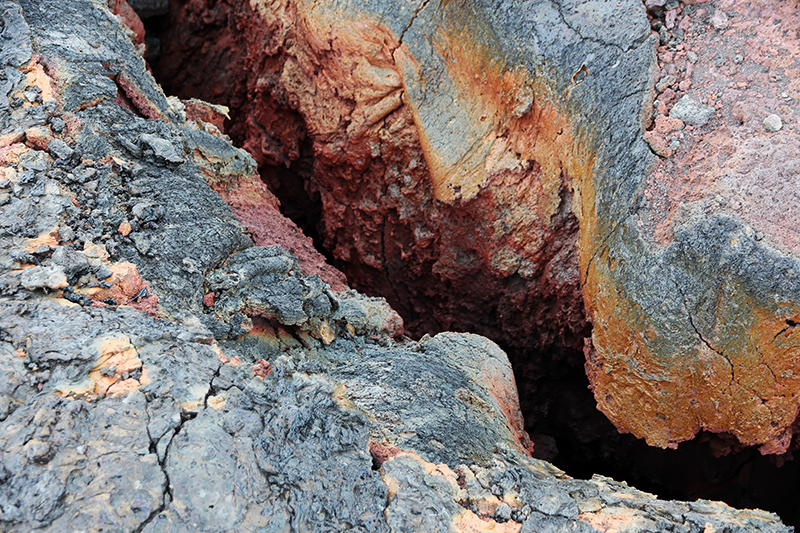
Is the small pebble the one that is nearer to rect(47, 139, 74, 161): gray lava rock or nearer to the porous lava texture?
the porous lava texture

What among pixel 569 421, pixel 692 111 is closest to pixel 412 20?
pixel 692 111

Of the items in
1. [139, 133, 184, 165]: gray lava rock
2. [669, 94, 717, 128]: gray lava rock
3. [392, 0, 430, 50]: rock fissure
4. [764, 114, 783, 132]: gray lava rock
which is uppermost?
[764, 114, 783, 132]: gray lava rock

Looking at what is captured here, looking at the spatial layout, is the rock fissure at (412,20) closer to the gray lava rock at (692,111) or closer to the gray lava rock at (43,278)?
the gray lava rock at (692,111)

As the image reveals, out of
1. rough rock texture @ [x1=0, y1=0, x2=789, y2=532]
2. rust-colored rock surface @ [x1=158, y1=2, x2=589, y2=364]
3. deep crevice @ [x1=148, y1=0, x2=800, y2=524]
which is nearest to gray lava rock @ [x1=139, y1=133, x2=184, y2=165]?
rough rock texture @ [x1=0, y1=0, x2=789, y2=532]

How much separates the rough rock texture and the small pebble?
1.14 meters

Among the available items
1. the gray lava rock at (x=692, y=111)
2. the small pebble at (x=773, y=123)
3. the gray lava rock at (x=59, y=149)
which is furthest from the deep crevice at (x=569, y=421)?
the gray lava rock at (x=59, y=149)

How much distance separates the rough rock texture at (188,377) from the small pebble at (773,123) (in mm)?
1139

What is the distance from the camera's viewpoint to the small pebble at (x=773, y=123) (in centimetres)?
183

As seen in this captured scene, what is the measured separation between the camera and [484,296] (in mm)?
2711

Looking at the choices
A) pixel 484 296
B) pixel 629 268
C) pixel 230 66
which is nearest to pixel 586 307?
pixel 629 268

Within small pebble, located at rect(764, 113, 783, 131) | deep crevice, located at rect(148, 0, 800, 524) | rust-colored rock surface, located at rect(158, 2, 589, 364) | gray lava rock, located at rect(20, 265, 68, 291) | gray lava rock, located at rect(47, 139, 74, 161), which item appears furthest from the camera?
deep crevice, located at rect(148, 0, 800, 524)

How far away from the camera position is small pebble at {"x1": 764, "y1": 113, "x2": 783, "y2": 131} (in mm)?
1829

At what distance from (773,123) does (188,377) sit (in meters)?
1.88

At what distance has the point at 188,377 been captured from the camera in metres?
1.36
